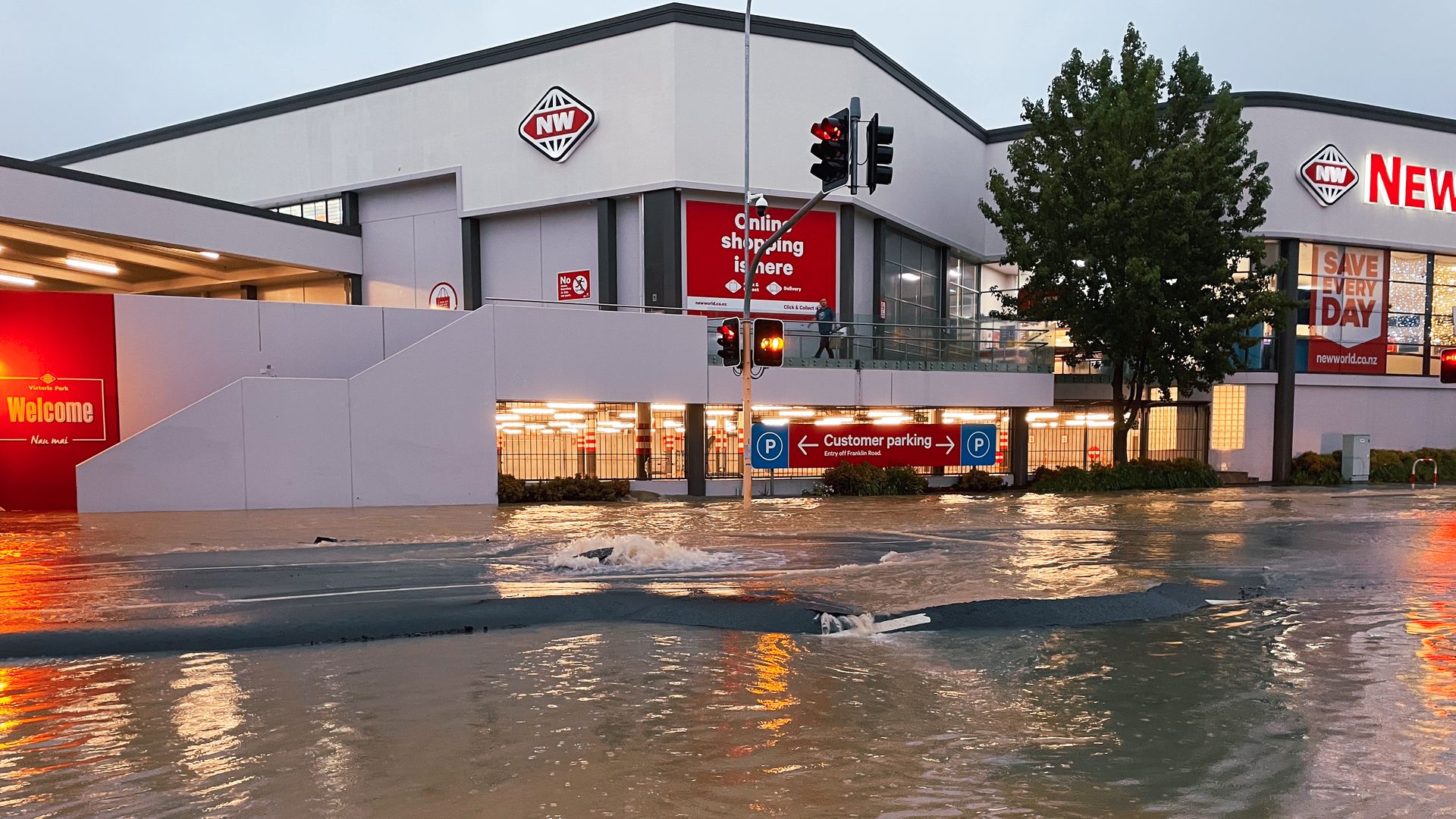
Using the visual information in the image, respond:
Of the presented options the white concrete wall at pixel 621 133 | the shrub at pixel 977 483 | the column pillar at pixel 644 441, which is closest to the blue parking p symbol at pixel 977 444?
the shrub at pixel 977 483

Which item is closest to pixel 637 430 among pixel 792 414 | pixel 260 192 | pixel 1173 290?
pixel 792 414

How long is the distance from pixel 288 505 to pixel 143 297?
5741 mm

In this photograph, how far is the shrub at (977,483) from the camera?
82.8 feet

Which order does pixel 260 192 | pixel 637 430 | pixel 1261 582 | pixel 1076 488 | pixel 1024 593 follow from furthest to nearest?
pixel 260 192 < pixel 1076 488 < pixel 637 430 < pixel 1261 582 < pixel 1024 593

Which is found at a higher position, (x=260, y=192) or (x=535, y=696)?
(x=260, y=192)

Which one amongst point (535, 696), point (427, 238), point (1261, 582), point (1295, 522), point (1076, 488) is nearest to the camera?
point (535, 696)

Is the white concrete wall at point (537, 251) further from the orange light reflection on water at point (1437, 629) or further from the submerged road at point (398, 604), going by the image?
the orange light reflection on water at point (1437, 629)

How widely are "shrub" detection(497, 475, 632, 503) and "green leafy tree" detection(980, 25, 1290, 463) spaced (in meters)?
13.9

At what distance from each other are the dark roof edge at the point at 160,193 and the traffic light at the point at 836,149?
20675 millimetres

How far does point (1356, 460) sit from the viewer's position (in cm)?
2930

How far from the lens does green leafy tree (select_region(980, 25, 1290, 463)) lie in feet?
77.2

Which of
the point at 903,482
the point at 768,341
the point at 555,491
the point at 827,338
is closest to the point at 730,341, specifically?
the point at 768,341

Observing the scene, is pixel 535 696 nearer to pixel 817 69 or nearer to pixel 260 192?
pixel 817 69

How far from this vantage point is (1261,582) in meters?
11.6
